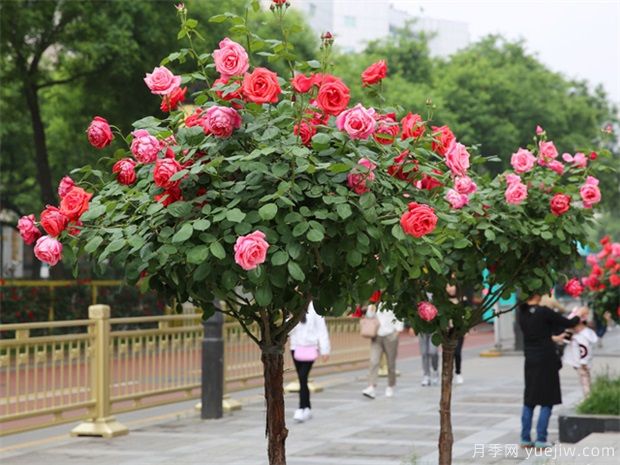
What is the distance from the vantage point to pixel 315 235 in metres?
4.94

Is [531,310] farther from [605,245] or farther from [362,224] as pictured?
[362,224]

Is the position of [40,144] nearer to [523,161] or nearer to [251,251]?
[523,161]

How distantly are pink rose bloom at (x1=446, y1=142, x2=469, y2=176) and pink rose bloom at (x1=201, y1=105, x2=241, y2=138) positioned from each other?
1.34 meters

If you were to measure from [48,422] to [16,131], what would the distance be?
948 inches

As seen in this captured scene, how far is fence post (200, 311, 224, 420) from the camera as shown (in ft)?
49.7

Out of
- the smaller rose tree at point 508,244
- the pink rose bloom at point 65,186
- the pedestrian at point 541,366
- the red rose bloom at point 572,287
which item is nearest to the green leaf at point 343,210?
the pink rose bloom at point 65,186

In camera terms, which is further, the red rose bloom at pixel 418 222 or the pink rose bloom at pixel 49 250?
the pink rose bloom at pixel 49 250

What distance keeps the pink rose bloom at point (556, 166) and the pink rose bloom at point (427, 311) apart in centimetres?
158

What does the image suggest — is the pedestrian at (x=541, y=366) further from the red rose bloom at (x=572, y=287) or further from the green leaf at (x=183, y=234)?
the green leaf at (x=183, y=234)

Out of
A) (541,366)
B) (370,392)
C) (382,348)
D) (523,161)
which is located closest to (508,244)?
(523,161)

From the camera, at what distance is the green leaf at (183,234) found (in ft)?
16.2

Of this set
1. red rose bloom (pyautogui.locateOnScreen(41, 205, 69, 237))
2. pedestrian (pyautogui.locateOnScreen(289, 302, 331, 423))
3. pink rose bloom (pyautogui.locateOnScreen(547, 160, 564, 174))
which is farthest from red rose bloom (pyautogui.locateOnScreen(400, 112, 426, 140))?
pedestrian (pyautogui.locateOnScreen(289, 302, 331, 423))

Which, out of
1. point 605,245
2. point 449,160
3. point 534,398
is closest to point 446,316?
point 449,160

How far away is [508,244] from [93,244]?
4206 mm
